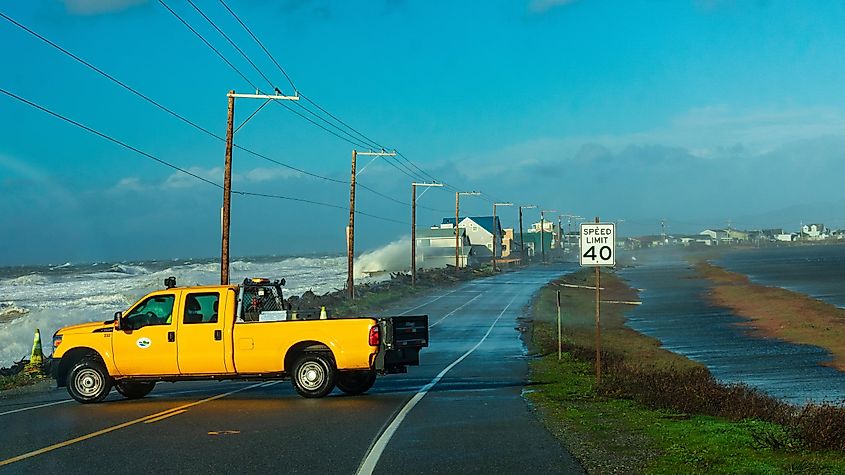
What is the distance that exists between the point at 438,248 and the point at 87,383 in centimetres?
12324

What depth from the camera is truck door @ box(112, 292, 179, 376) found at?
1717 cm

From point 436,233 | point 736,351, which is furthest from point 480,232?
point 736,351

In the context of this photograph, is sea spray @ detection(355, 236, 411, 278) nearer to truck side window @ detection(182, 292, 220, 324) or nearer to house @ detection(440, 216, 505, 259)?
house @ detection(440, 216, 505, 259)

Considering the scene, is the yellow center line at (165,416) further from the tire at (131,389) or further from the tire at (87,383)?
the tire at (131,389)

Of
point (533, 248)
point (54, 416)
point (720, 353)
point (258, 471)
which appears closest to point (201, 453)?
point (258, 471)

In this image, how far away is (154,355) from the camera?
17.2 meters

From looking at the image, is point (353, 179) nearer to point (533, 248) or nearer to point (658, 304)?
point (658, 304)

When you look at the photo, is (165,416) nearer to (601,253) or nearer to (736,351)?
(601,253)

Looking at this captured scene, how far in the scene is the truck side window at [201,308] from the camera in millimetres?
17250

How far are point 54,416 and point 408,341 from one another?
615 cm

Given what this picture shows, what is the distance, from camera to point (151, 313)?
17.5 metres

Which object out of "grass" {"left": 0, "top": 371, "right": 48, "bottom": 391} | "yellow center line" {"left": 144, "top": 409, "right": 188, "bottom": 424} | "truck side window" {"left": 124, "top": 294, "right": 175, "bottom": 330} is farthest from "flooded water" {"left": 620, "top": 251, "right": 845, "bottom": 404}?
"grass" {"left": 0, "top": 371, "right": 48, "bottom": 391}

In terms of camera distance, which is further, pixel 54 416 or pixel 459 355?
pixel 459 355

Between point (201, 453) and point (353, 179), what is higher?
point (353, 179)
